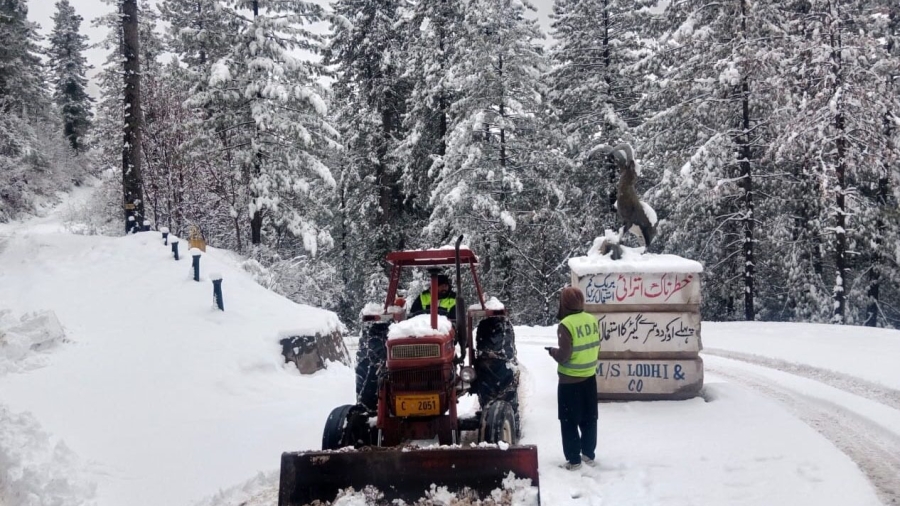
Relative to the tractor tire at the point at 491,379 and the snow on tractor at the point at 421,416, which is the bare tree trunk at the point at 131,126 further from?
the tractor tire at the point at 491,379

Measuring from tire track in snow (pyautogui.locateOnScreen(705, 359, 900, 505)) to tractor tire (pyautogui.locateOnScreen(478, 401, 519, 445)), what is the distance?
289cm

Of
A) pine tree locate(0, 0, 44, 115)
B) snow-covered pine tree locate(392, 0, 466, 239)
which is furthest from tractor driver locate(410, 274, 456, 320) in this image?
pine tree locate(0, 0, 44, 115)

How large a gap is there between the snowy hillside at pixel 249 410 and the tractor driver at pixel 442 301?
5.35 ft

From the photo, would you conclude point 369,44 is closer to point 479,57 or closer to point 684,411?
point 479,57

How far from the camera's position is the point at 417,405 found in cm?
546

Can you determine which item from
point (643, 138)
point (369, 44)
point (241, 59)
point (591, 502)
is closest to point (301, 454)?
point (591, 502)

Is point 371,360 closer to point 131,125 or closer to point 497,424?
point 497,424

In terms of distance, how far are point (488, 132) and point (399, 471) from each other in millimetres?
18861

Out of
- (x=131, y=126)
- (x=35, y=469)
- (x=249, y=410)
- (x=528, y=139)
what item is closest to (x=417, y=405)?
(x=35, y=469)

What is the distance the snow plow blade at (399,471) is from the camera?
4.67 metres

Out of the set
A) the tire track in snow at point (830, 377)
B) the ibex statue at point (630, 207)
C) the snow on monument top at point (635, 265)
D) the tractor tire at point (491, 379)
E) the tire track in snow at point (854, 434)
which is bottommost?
the tire track in snow at point (830, 377)

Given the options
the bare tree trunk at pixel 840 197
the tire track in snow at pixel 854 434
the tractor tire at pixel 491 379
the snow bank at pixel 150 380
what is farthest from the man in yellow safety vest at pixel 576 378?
the bare tree trunk at pixel 840 197

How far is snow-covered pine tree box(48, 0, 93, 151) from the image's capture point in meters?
49.4

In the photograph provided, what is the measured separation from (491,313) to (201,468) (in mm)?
3271
